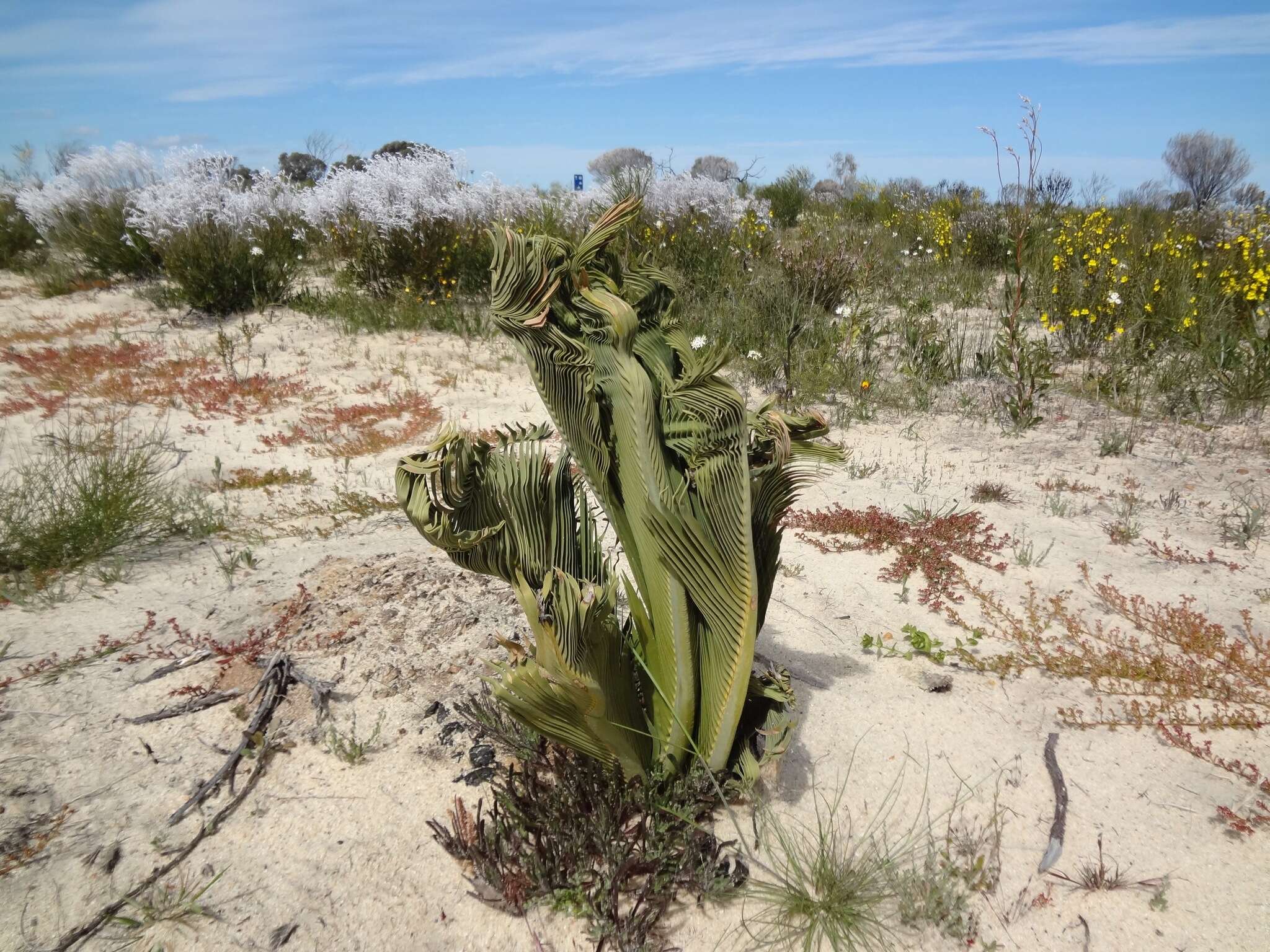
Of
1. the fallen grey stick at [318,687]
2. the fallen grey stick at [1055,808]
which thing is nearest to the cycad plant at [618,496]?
the fallen grey stick at [1055,808]

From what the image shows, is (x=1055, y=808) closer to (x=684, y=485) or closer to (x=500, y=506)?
(x=684, y=485)

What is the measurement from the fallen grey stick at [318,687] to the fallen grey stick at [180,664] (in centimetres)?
26

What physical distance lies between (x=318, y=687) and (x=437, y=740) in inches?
20.2

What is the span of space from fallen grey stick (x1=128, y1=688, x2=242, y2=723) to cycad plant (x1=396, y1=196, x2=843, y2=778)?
4.61ft

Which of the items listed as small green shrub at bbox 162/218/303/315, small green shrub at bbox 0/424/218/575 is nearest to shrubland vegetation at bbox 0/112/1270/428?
small green shrub at bbox 162/218/303/315

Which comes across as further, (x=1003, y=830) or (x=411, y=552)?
(x=411, y=552)

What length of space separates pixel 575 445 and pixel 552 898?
122 centimetres

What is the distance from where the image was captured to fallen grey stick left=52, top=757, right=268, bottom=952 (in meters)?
1.92

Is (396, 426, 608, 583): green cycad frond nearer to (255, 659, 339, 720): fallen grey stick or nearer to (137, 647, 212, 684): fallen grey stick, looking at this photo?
(255, 659, 339, 720): fallen grey stick

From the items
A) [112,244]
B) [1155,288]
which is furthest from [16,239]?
[1155,288]

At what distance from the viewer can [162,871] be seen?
210 cm

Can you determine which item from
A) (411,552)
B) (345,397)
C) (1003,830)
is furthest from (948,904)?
(345,397)

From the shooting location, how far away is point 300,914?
2023 mm

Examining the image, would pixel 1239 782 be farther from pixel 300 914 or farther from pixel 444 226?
pixel 444 226
